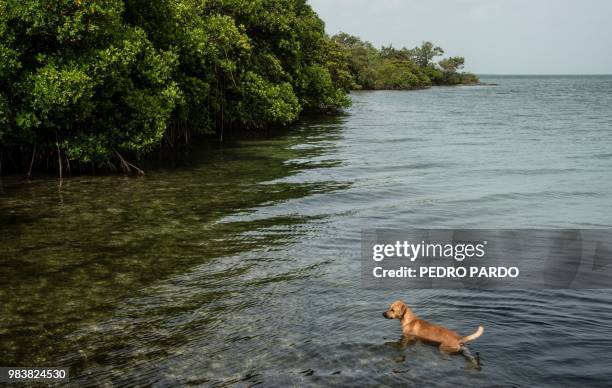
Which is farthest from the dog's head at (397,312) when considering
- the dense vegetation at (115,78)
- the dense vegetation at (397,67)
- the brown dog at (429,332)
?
the dense vegetation at (397,67)

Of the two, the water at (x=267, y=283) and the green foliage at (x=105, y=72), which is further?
the green foliage at (x=105, y=72)

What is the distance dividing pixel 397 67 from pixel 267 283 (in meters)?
124

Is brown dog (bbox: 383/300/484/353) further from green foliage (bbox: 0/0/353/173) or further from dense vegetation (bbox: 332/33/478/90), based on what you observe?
dense vegetation (bbox: 332/33/478/90)

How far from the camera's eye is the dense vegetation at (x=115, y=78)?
16.3 meters

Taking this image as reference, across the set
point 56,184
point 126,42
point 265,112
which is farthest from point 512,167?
point 56,184

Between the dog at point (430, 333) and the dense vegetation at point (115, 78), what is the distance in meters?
12.5

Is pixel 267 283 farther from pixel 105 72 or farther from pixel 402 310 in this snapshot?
pixel 105 72

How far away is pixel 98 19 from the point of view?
17344mm

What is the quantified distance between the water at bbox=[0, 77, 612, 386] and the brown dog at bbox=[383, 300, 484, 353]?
0.16 meters

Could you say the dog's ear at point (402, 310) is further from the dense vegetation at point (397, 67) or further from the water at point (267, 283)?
the dense vegetation at point (397, 67)

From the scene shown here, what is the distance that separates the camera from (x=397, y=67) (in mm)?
127812

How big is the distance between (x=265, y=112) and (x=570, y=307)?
75.5 feet

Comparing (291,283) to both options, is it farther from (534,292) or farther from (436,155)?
(436,155)

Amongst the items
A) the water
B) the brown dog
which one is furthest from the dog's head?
the water
